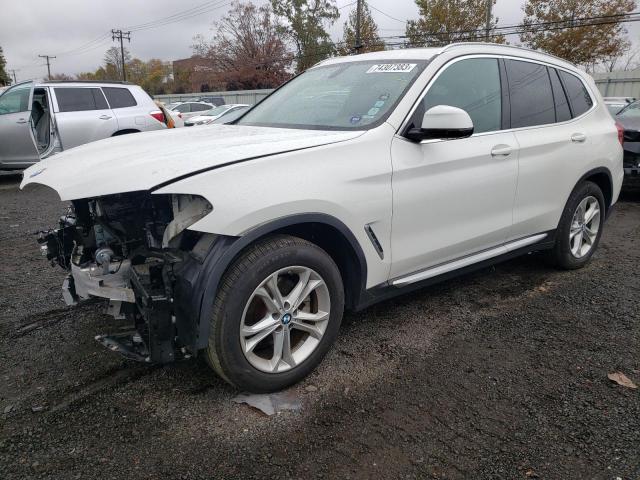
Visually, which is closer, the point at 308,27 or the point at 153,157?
the point at 153,157

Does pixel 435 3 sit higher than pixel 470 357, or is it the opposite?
pixel 435 3

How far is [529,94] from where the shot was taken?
12.5 ft

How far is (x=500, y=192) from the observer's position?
347 cm

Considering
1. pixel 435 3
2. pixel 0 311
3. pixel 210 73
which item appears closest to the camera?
pixel 0 311

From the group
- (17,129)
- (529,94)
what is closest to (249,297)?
(529,94)

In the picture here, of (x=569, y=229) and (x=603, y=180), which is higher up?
(x=603, y=180)

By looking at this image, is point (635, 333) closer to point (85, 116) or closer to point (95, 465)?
point (95, 465)

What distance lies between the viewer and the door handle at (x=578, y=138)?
4048mm

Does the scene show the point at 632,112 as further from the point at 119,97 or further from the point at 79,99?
the point at 79,99

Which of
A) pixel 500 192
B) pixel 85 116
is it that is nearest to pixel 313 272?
pixel 500 192

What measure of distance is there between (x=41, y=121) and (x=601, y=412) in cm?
1039

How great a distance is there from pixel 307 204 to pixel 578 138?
2.79 metres

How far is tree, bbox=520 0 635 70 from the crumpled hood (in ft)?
102

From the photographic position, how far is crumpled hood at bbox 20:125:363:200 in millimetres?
2250
